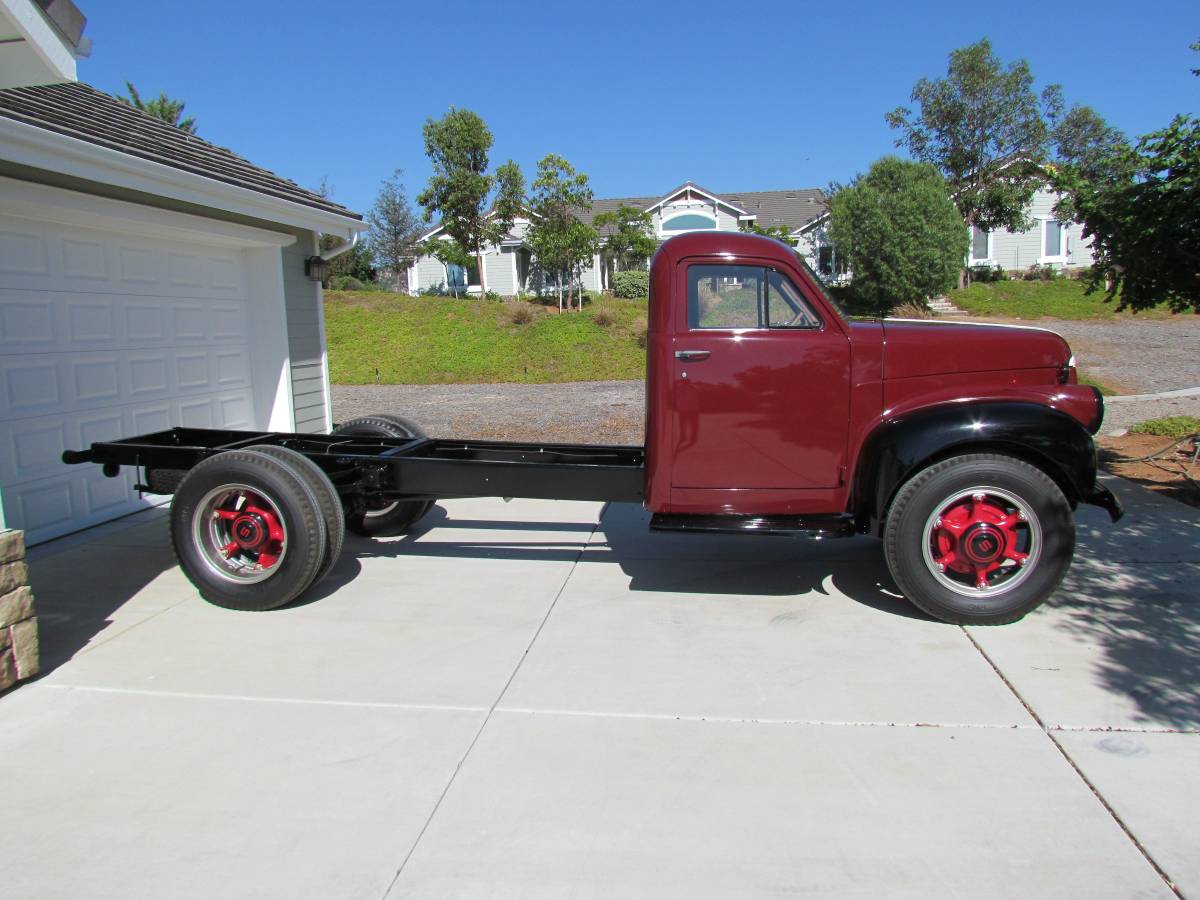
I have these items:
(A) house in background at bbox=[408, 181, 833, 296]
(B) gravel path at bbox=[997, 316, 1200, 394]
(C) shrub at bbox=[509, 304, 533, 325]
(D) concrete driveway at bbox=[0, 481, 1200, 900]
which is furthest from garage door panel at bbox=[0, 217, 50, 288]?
(A) house in background at bbox=[408, 181, 833, 296]

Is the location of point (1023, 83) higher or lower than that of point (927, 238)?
higher

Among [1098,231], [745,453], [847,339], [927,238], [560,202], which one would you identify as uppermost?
[560,202]

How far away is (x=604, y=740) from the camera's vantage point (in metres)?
3.69

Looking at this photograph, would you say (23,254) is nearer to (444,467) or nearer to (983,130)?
(444,467)

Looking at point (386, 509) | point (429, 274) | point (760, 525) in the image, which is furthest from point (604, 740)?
point (429, 274)

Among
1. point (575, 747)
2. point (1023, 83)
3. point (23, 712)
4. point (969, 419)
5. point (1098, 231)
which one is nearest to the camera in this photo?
point (575, 747)

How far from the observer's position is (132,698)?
409 centimetres

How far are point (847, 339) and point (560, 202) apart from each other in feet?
78.4

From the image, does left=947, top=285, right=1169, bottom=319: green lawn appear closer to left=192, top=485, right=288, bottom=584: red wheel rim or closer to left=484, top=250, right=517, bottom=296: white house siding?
left=484, top=250, right=517, bottom=296: white house siding

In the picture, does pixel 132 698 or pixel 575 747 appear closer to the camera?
pixel 575 747

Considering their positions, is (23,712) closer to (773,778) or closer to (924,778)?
(773,778)

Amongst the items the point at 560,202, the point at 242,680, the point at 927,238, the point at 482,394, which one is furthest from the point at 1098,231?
the point at 560,202

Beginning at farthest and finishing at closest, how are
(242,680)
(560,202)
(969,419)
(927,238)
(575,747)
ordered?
(560,202) → (927,238) → (969,419) → (242,680) → (575,747)

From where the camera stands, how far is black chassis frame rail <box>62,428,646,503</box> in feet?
17.5
